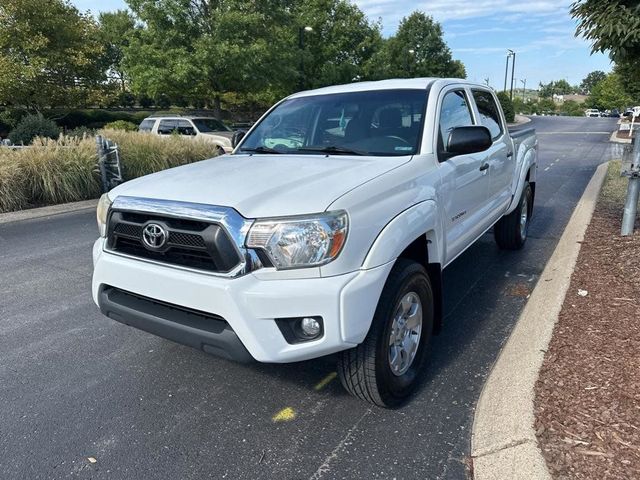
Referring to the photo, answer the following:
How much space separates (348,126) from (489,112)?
2032 mm

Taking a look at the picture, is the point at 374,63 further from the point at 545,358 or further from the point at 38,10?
the point at 545,358

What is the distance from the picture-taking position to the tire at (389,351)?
2.58 meters

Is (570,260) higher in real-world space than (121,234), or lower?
lower

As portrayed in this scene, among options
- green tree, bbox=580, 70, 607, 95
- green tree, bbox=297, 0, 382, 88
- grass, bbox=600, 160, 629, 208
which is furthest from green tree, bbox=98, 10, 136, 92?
green tree, bbox=580, 70, 607, 95

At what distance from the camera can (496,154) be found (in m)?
4.63

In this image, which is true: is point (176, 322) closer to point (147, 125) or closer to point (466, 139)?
point (466, 139)

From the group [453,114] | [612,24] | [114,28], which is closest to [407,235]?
[453,114]

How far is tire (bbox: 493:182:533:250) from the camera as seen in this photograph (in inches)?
228

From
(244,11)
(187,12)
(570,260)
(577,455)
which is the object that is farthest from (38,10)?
(577,455)

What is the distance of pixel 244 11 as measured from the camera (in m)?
18.0

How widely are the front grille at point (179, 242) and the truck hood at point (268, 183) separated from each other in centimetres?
13

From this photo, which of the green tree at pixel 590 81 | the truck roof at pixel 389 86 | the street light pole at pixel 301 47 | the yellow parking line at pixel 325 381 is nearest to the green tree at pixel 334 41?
the street light pole at pixel 301 47

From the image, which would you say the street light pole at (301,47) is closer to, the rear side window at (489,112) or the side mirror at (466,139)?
the rear side window at (489,112)

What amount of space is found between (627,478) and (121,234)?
8.90ft
